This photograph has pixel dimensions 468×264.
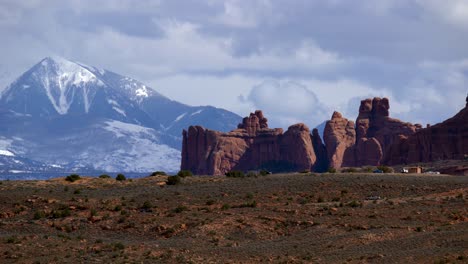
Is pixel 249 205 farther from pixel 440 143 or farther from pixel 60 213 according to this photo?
pixel 440 143

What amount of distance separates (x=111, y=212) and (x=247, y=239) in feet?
42.4

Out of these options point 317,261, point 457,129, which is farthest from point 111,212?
point 457,129

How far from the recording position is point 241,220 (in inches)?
2633

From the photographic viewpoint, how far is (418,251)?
5428 cm

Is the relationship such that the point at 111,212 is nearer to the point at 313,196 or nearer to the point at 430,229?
the point at 313,196

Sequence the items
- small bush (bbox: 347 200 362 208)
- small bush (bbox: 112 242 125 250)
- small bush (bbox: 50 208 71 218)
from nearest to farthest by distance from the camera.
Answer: small bush (bbox: 112 242 125 250) < small bush (bbox: 50 208 71 218) < small bush (bbox: 347 200 362 208)

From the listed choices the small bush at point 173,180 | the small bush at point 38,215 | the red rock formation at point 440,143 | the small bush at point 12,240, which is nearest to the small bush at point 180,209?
the small bush at point 38,215

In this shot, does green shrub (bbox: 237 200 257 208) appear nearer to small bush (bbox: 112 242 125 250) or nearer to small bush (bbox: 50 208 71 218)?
small bush (bbox: 50 208 71 218)

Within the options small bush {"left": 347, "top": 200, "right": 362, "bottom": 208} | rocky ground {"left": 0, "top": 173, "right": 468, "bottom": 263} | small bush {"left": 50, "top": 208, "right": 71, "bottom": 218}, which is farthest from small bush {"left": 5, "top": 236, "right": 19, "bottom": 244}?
small bush {"left": 347, "top": 200, "right": 362, "bottom": 208}

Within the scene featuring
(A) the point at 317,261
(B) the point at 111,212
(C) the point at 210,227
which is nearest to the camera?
(A) the point at 317,261

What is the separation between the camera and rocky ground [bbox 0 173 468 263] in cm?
5653

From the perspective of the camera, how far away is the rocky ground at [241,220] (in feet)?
185

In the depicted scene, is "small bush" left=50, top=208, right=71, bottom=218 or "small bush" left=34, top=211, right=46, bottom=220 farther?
"small bush" left=50, top=208, right=71, bottom=218

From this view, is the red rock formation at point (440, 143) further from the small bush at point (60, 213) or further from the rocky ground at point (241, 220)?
the small bush at point (60, 213)
